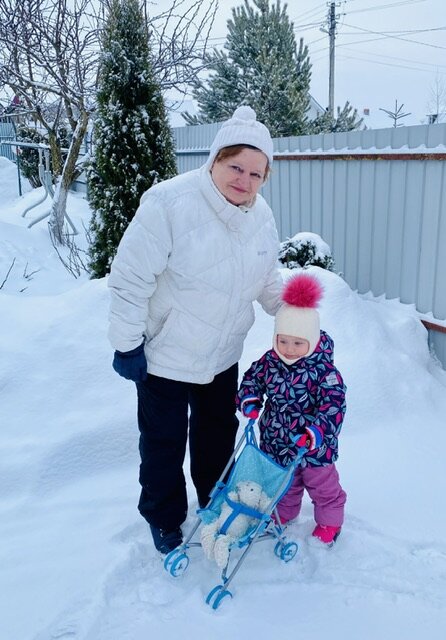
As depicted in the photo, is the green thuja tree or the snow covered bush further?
the green thuja tree

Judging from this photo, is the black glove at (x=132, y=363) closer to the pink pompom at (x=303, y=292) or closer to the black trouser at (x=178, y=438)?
the black trouser at (x=178, y=438)

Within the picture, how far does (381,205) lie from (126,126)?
99.5 inches

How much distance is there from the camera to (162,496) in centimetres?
242

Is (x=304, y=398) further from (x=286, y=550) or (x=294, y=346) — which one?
(x=286, y=550)

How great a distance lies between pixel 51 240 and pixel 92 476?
277 inches

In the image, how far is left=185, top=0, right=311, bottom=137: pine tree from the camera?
12414 mm

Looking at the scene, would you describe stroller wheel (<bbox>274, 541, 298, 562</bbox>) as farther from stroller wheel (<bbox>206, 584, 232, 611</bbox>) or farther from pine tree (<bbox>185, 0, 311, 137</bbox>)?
pine tree (<bbox>185, 0, 311, 137</bbox>)

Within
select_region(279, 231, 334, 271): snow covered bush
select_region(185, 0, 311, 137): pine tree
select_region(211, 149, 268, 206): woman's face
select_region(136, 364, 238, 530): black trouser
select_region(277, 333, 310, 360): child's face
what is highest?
select_region(185, 0, 311, 137): pine tree

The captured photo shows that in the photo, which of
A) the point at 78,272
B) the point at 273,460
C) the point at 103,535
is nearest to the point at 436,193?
the point at 273,460

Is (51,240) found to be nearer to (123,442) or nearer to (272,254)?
(123,442)

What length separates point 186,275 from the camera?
83.0 inches

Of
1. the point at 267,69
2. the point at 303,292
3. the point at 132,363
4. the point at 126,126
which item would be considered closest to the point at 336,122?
the point at 267,69

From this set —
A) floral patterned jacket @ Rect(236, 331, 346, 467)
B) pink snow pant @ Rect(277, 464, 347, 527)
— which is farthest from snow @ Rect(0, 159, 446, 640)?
floral patterned jacket @ Rect(236, 331, 346, 467)

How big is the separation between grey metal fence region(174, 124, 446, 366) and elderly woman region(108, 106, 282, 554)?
2.23 m
